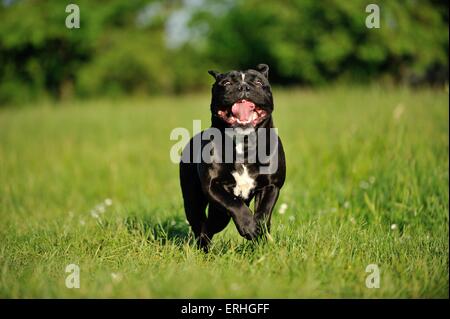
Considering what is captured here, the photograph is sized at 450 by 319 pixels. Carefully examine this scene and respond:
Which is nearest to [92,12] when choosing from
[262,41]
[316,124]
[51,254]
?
[262,41]

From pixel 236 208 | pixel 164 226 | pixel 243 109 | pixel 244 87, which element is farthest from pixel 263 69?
pixel 164 226

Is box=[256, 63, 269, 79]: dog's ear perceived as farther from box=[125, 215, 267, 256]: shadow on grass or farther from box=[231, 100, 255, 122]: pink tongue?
box=[125, 215, 267, 256]: shadow on grass

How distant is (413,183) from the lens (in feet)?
20.6

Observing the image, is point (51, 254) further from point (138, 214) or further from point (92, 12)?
point (92, 12)

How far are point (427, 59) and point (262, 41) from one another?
908 cm

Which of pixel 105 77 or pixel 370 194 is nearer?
pixel 370 194

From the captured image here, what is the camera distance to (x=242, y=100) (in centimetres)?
401

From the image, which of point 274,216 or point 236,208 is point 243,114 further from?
point 274,216

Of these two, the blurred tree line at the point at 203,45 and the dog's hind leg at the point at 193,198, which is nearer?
the dog's hind leg at the point at 193,198

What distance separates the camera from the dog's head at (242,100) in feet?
13.2

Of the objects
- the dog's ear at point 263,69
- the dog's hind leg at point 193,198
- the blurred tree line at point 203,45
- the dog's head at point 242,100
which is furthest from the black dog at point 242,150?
the blurred tree line at point 203,45

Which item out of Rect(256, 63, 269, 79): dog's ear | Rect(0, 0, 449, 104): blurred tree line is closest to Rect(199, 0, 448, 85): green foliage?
Rect(0, 0, 449, 104): blurred tree line

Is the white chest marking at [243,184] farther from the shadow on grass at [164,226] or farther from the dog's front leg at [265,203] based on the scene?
the shadow on grass at [164,226]

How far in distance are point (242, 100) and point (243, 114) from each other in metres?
0.10
